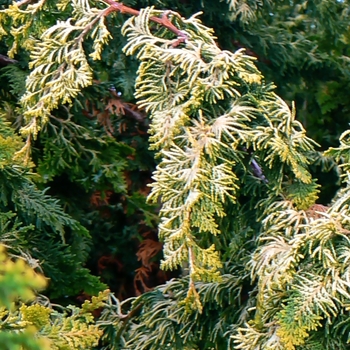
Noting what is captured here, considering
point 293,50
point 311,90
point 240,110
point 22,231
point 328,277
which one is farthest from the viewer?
point 311,90

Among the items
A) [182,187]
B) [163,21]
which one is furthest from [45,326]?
[163,21]

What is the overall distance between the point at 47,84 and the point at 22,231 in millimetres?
420

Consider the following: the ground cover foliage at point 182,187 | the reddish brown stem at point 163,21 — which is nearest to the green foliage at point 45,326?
the ground cover foliage at point 182,187

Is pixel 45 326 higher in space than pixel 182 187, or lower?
lower

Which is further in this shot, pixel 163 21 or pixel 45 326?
pixel 163 21

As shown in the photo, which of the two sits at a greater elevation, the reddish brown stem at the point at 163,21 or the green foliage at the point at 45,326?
the reddish brown stem at the point at 163,21

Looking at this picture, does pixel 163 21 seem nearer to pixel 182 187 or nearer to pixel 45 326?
pixel 182 187

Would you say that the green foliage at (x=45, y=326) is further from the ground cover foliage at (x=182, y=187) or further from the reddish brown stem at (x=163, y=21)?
the reddish brown stem at (x=163, y=21)

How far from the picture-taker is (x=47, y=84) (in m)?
1.52

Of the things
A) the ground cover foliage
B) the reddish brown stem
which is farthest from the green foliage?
the reddish brown stem

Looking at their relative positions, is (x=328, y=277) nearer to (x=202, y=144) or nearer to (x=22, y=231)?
(x=202, y=144)

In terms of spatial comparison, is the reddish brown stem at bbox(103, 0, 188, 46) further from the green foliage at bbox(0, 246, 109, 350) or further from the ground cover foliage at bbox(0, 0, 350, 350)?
the green foliage at bbox(0, 246, 109, 350)

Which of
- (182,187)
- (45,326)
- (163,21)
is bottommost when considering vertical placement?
(45,326)

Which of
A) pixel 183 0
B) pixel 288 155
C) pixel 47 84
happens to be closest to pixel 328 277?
pixel 288 155
